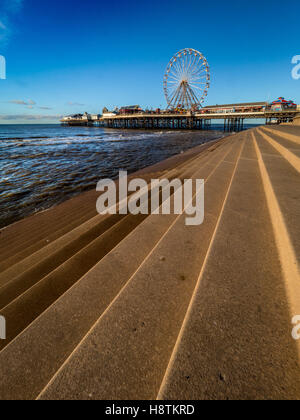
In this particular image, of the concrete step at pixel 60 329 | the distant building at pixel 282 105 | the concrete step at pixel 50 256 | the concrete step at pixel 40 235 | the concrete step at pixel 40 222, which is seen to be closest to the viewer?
the concrete step at pixel 60 329

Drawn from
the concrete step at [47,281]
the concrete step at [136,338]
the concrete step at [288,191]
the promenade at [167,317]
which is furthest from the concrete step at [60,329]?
the concrete step at [288,191]

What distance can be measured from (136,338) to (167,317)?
0.82 ft

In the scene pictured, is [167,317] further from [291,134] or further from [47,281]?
[291,134]

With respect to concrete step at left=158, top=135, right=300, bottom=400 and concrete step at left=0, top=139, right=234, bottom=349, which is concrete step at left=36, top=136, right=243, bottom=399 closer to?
concrete step at left=158, top=135, right=300, bottom=400

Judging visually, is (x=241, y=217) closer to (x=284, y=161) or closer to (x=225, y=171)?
(x=225, y=171)

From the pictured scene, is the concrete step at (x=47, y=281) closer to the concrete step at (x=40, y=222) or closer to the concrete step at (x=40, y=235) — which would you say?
the concrete step at (x=40, y=235)

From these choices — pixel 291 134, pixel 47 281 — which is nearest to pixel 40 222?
pixel 47 281

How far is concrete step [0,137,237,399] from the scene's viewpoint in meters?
0.99

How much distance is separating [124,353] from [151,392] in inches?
9.0

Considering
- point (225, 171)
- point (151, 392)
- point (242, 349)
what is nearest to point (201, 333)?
point (242, 349)

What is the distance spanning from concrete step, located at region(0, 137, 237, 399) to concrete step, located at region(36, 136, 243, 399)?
111mm

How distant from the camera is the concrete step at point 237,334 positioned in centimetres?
83

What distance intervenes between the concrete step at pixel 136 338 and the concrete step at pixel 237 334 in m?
0.14

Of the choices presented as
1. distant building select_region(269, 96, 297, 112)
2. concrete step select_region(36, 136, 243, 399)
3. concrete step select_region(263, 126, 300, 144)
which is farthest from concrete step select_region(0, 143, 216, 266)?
distant building select_region(269, 96, 297, 112)
